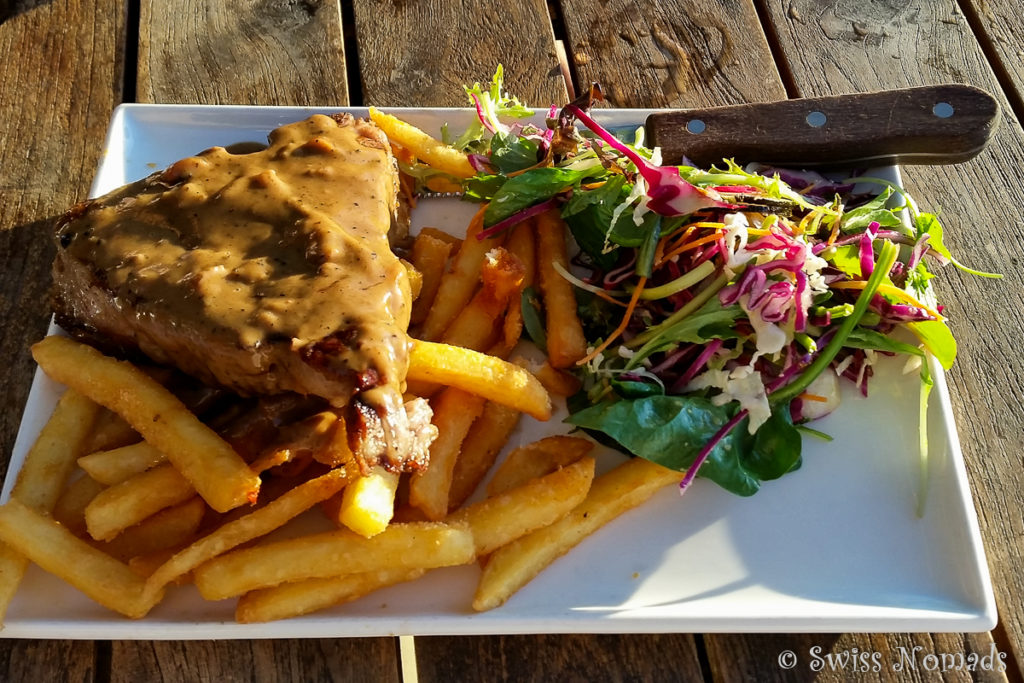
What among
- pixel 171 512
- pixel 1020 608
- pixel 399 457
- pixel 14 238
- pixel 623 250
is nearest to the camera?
pixel 399 457

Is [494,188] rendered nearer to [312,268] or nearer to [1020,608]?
[312,268]

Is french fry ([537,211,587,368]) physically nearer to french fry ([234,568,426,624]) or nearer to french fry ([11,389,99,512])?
french fry ([234,568,426,624])

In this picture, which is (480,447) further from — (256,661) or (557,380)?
(256,661)

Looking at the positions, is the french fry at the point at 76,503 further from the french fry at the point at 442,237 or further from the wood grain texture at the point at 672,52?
the wood grain texture at the point at 672,52

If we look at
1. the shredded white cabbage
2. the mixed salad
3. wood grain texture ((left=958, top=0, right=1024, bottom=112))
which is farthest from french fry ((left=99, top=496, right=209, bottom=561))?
wood grain texture ((left=958, top=0, right=1024, bottom=112))

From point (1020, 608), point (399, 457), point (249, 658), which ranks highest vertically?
point (399, 457)

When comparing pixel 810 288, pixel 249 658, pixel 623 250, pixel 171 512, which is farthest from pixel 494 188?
pixel 249 658

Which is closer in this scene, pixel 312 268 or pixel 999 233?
pixel 312 268

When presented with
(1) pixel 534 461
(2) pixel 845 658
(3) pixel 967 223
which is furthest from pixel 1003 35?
(1) pixel 534 461
